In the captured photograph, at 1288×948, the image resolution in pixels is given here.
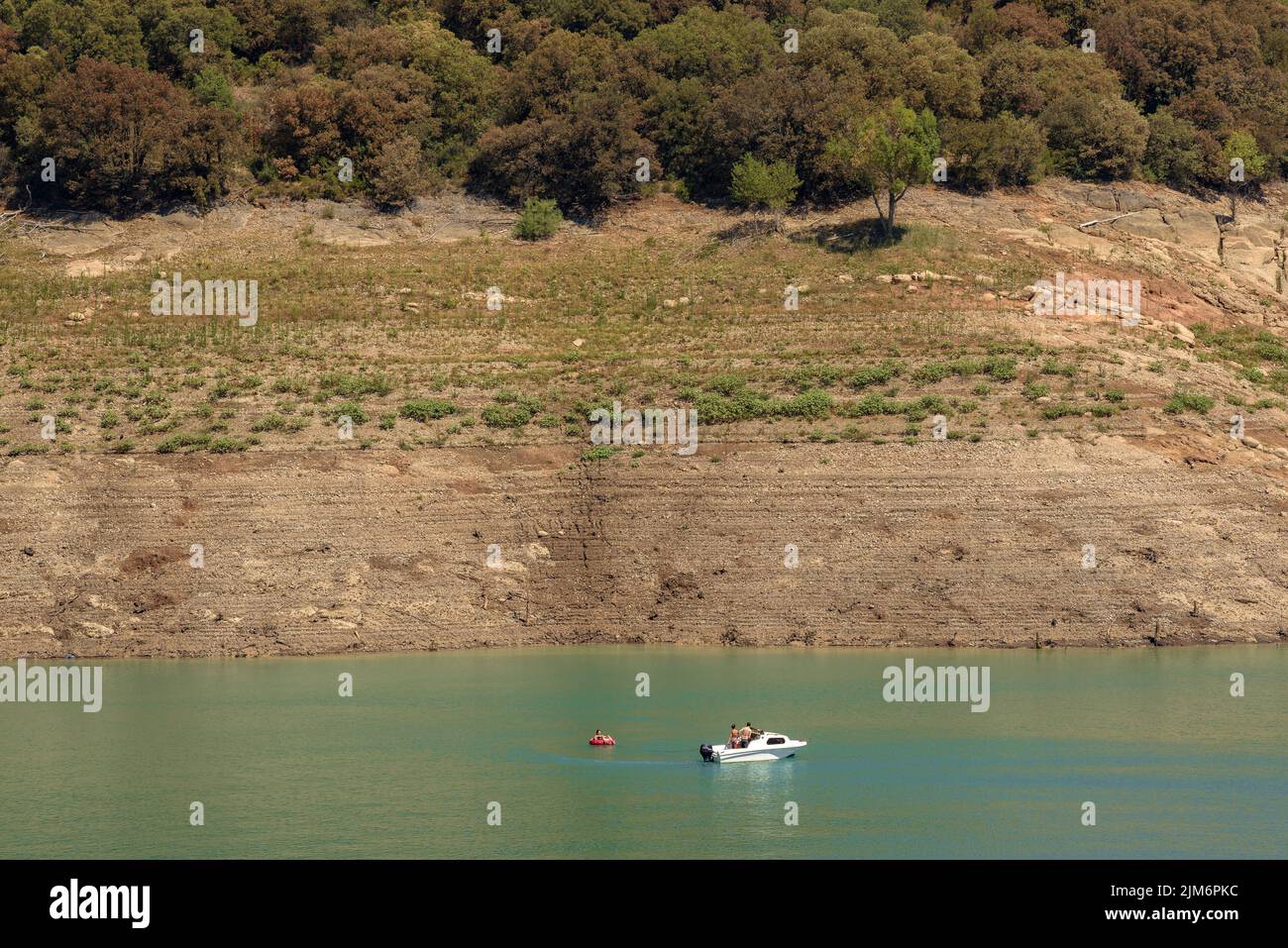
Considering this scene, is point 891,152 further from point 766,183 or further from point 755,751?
point 755,751

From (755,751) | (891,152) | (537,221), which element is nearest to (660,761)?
(755,751)

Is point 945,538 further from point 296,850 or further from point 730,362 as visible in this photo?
point 296,850

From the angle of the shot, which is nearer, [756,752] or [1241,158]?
[756,752]

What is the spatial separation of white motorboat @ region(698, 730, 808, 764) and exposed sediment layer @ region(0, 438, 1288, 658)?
12532mm

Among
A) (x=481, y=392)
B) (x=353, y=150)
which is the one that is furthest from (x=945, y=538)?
(x=353, y=150)

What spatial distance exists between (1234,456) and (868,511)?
11.4 metres

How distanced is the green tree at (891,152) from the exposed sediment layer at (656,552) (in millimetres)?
19020

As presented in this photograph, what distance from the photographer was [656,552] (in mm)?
51812

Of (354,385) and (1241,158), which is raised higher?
(1241,158)

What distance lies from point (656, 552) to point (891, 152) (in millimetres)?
24036

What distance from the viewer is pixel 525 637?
51.1m

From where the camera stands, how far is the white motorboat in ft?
121

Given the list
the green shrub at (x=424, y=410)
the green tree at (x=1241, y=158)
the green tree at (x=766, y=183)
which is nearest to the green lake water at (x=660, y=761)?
the green shrub at (x=424, y=410)

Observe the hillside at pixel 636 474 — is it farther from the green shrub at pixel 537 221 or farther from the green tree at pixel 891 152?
the green shrub at pixel 537 221
